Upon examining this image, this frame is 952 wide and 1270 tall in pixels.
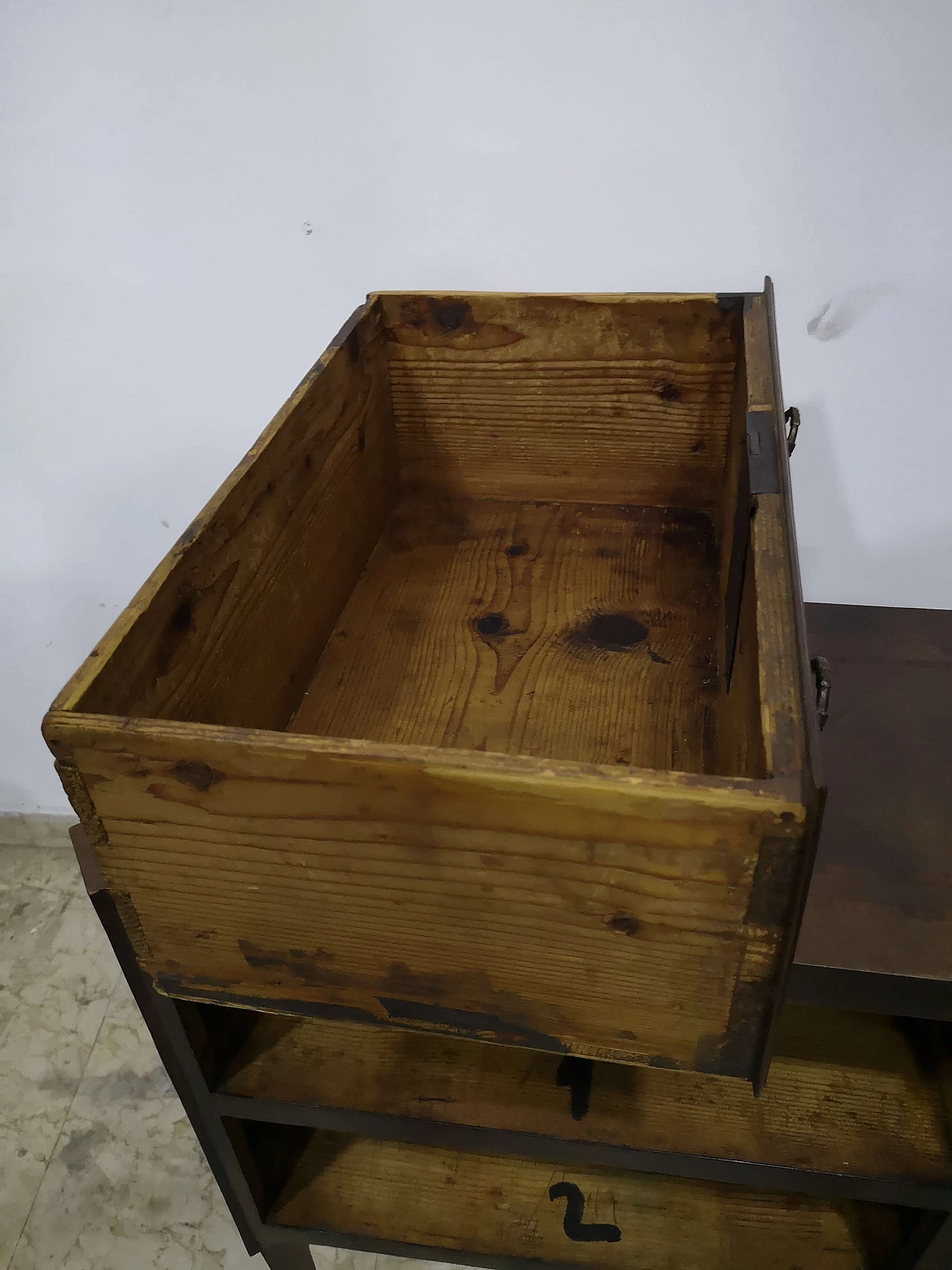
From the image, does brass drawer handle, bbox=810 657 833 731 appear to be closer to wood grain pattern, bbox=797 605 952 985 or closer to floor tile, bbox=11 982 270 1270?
wood grain pattern, bbox=797 605 952 985

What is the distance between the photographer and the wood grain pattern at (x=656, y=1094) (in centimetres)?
72

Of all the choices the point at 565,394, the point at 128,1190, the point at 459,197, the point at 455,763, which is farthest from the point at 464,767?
the point at 128,1190

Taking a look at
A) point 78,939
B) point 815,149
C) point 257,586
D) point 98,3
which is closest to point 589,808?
point 257,586

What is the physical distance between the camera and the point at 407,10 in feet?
2.80

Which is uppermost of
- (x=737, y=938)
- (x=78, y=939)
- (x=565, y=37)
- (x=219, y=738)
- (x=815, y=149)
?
(x=565, y=37)

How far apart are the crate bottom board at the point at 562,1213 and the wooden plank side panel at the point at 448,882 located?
1.49 ft

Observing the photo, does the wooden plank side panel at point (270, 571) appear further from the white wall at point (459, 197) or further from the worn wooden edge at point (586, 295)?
the white wall at point (459, 197)

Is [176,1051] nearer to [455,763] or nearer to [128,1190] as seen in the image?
[455,763]

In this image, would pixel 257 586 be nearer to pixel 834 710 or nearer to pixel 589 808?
pixel 589 808

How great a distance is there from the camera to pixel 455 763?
42cm

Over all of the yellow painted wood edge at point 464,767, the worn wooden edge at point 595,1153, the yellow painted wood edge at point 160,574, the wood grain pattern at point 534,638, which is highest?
the yellow painted wood edge at point 160,574

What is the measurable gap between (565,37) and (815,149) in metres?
0.28

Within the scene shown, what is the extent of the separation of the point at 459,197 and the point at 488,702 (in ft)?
1.91

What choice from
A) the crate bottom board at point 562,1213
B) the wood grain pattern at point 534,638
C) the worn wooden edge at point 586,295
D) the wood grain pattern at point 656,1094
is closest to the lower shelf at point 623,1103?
the wood grain pattern at point 656,1094
